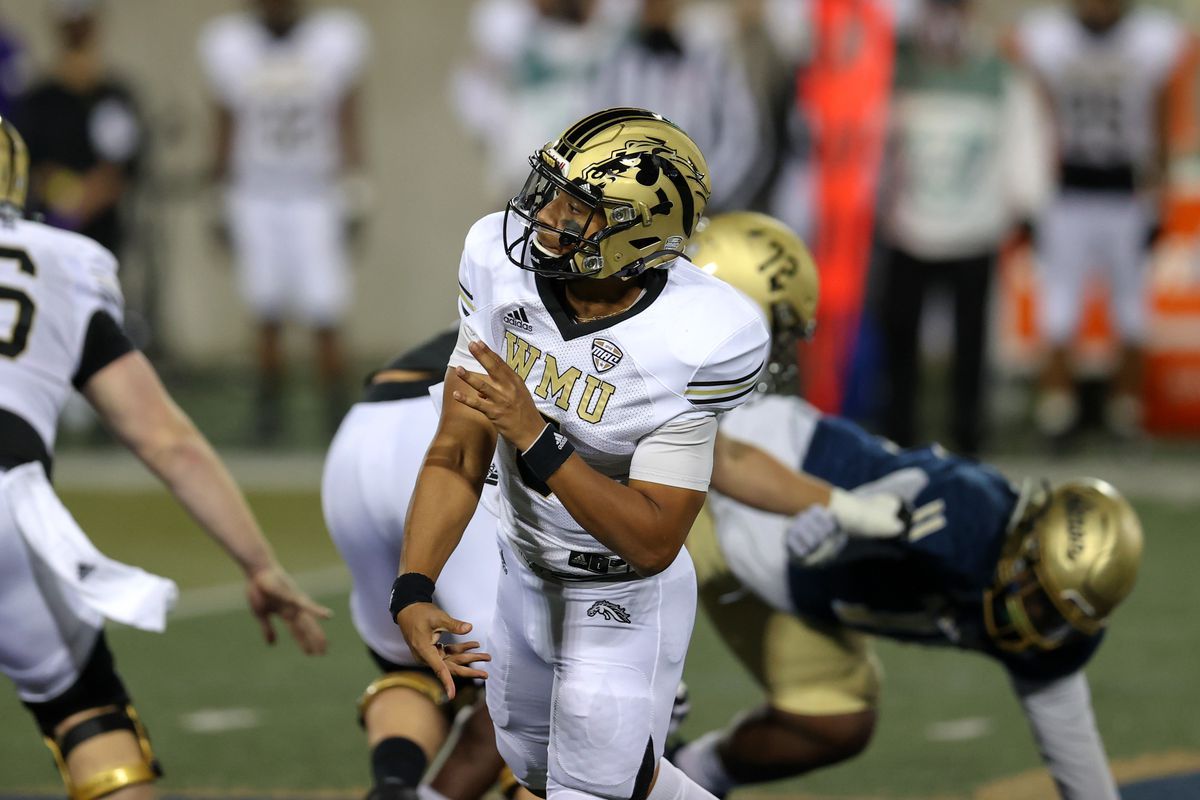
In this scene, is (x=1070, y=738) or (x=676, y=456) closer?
(x=676, y=456)

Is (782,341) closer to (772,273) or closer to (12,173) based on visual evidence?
(772,273)

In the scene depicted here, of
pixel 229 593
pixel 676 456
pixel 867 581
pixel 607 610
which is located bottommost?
pixel 229 593

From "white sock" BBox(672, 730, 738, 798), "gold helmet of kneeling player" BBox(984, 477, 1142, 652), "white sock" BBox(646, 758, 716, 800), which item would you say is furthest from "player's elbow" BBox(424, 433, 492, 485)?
"white sock" BBox(672, 730, 738, 798)

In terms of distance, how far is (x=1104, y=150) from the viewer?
890cm

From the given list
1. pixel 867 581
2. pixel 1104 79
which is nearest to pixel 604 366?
pixel 867 581

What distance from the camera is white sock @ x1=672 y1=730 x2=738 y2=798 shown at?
12.9 feet

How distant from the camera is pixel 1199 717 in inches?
196

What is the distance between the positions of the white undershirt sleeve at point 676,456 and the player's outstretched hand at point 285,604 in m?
0.88

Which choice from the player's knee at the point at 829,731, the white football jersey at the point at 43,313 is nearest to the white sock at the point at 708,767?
the player's knee at the point at 829,731

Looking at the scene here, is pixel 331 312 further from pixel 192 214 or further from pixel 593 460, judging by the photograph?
pixel 593 460

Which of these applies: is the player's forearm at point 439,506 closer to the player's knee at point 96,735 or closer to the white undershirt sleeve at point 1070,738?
the player's knee at point 96,735

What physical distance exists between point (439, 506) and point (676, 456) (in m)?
0.38

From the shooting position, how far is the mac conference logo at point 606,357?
2.81 metres

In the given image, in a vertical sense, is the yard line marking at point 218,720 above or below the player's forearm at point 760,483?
below
